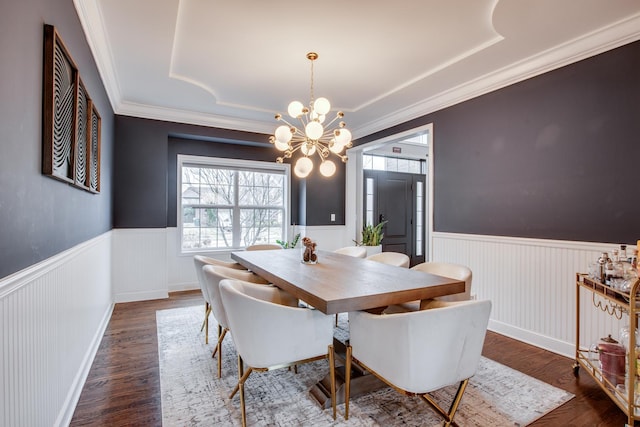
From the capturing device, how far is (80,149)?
2.19 m

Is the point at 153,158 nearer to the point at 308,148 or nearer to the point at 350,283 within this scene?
the point at 308,148

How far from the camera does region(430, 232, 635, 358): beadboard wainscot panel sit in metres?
2.54

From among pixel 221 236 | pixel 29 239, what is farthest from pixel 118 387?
pixel 221 236

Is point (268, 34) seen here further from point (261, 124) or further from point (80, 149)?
point (261, 124)

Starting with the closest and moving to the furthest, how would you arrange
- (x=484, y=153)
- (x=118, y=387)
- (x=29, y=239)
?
(x=29, y=239)
(x=118, y=387)
(x=484, y=153)

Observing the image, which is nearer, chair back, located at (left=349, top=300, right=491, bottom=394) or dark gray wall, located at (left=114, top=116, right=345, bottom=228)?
chair back, located at (left=349, top=300, right=491, bottom=394)

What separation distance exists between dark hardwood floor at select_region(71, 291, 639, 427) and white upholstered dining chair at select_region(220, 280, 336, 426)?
71 centimetres

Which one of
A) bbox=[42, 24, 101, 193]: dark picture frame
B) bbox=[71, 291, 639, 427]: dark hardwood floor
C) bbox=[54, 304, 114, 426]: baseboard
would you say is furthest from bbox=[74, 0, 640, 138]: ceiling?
bbox=[71, 291, 639, 427]: dark hardwood floor

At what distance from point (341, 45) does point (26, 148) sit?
7.47ft

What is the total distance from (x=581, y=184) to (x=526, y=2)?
1.46 meters

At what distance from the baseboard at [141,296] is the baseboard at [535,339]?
404 cm

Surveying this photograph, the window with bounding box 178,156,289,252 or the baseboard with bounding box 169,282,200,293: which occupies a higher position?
the window with bounding box 178,156,289,252

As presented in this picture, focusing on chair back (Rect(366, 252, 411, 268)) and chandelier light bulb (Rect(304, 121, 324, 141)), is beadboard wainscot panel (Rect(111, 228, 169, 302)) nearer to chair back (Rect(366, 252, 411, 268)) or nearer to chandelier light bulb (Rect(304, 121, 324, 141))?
chandelier light bulb (Rect(304, 121, 324, 141))

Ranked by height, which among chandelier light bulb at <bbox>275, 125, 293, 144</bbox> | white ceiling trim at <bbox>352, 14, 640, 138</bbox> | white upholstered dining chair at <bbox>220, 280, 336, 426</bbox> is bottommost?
white upholstered dining chair at <bbox>220, 280, 336, 426</bbox>
